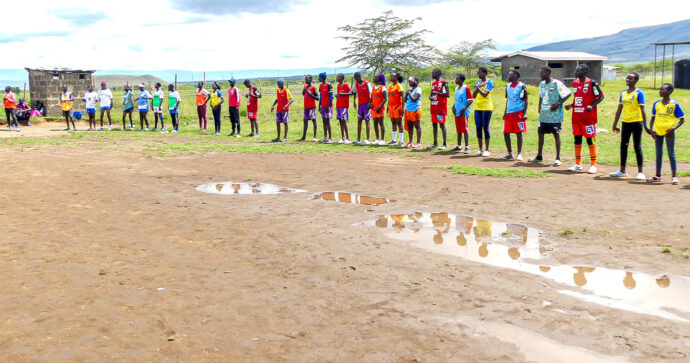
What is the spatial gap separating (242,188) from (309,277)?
517 cm

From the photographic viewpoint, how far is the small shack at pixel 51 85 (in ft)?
107

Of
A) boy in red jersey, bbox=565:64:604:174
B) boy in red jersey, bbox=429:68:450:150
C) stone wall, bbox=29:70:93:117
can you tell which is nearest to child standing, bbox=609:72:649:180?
boy in red jersey, bbox=565:64:604:174

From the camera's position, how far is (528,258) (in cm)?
601

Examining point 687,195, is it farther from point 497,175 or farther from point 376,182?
point 376,182

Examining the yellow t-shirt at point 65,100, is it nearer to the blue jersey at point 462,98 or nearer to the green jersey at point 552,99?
the blue jersey at point 462,98

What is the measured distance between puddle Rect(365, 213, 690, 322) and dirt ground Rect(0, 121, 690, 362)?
172 millimetres

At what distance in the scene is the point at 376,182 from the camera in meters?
10.7

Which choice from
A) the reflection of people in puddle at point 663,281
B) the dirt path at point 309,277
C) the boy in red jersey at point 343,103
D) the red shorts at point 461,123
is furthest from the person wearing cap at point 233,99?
the reflection of people in puddle at point 663,281

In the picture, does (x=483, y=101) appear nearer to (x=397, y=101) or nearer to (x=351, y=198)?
(x=397, y=101)

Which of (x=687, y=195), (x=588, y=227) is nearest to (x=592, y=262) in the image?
(x=588, y=227)

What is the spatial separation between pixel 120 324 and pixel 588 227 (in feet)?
17.1

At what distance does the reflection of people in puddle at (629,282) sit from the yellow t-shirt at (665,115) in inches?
227

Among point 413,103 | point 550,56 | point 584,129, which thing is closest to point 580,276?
point 584,129

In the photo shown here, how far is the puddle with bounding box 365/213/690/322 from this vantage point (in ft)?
15.8
